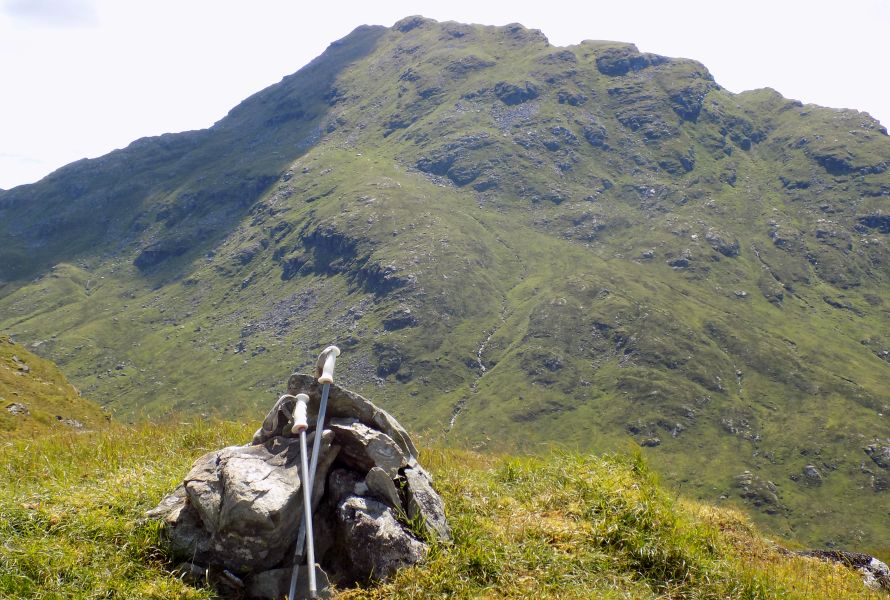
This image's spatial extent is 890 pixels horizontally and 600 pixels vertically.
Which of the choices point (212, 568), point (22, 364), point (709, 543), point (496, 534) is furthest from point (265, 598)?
point (22, 364)

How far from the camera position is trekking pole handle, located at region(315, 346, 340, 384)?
10.6 m

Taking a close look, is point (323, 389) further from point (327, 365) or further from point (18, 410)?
point (18, 410)

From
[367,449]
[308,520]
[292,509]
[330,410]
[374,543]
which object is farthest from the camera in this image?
[330,410]

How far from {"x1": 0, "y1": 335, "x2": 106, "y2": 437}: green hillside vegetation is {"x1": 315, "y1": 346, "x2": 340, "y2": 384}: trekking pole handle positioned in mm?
12548

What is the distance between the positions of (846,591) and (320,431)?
9588 mm

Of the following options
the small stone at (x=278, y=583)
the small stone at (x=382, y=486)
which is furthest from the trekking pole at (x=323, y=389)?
the small stone at (x=278, y=583)

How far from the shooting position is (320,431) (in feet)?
33.0

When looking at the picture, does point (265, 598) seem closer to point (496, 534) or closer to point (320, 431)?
point (320, 431)

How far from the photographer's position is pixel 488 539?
10047 mm

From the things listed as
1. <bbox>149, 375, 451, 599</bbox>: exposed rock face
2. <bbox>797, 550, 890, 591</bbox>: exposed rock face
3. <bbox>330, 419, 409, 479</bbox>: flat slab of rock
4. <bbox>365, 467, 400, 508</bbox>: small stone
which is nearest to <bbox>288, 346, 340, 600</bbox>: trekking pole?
<bbox>149, 375, 451, 599</bbox>: exposed rock face

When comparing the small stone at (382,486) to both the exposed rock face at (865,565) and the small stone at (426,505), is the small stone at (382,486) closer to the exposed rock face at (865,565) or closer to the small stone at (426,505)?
the small stone at (426,505)

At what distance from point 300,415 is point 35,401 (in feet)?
76.3

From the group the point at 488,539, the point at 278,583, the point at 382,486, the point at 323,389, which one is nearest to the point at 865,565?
the point at 488,539

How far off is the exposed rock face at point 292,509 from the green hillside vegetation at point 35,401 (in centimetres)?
1219
